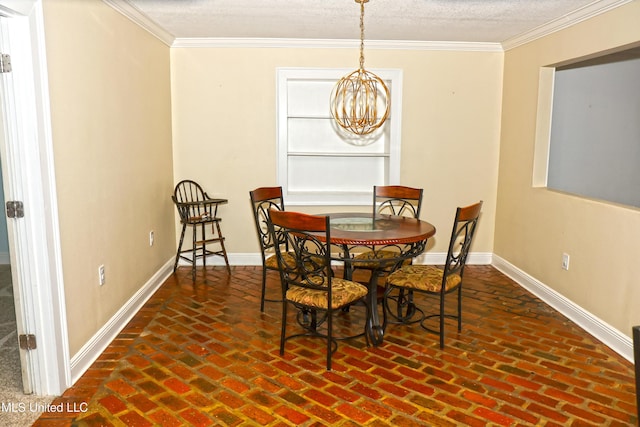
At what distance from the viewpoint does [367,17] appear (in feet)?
12.9

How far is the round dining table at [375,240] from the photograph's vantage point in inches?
120

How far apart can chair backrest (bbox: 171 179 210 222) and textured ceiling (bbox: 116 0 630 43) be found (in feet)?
4.74

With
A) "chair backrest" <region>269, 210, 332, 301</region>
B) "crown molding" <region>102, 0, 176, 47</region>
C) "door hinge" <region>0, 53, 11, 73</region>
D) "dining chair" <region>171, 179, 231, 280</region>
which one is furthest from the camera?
"dining chair" <region>171, 179, 231, 280</region>

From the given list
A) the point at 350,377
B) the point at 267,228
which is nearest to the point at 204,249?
the point at 267,228

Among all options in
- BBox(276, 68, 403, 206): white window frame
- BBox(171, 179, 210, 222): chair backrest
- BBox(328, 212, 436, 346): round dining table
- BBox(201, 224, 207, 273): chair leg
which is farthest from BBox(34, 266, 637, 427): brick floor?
BBox(276, 68, 403, 206): white window frame

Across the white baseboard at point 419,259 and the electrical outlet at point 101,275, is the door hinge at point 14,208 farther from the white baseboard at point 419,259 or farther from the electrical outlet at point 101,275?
the white baseboard at point 419,259

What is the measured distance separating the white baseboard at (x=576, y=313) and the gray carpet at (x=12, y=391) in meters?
3.36

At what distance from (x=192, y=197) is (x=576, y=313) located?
3620 millimetres

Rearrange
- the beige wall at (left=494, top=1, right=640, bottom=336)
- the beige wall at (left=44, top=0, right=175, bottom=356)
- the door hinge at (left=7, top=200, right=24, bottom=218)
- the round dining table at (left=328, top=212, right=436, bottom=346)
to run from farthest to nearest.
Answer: the beige wall at (left=494, top=1, right=640, bottom=336)
the round dining table at (left=328, top=212, right=436, bottom=346)
the beige wall at (left=44, top=0, right=175, bottom=356)
the door hinge at (left=7, top=200, right=24, bottom=218)

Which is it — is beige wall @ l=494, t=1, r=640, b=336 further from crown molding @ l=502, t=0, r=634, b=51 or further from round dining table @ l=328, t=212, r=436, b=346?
round dining table @ l=328, t=212, r=436, b=346

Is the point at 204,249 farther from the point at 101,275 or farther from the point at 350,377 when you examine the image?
the point at 350,377

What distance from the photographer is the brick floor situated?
244cm

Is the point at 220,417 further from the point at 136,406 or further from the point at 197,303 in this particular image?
the point at 197,303

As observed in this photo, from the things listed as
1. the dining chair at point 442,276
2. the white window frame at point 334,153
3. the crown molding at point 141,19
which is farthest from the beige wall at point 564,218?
the crown molding at point 141,19
